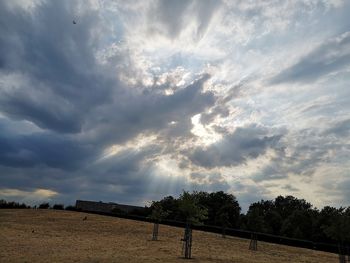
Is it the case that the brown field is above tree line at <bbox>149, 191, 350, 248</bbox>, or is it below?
below

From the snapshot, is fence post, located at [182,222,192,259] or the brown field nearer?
the brown field

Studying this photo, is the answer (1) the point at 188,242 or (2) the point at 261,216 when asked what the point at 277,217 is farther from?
(1) the point at 188,242

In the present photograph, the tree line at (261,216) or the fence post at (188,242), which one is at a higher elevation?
the tree line at (261,216)

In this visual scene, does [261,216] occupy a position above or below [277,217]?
below

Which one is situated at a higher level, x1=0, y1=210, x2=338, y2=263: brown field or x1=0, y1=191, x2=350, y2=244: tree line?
x1=0, y1=191, x2=350, y2=244: tree line

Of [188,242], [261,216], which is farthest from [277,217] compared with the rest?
[188,242]

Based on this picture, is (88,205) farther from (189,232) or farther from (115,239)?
(189,232)

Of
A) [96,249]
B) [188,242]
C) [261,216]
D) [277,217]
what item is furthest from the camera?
[277,217]

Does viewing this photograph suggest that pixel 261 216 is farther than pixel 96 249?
Yes

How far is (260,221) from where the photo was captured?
5522cm

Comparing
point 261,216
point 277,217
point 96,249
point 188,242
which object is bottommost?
point 96,249

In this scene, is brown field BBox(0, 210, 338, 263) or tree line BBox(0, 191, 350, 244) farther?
tree line BBox(0, 191, 350, 244)

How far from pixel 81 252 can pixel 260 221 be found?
28.5 meters

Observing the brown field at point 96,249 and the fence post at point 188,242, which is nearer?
the brown field at point 96,249
